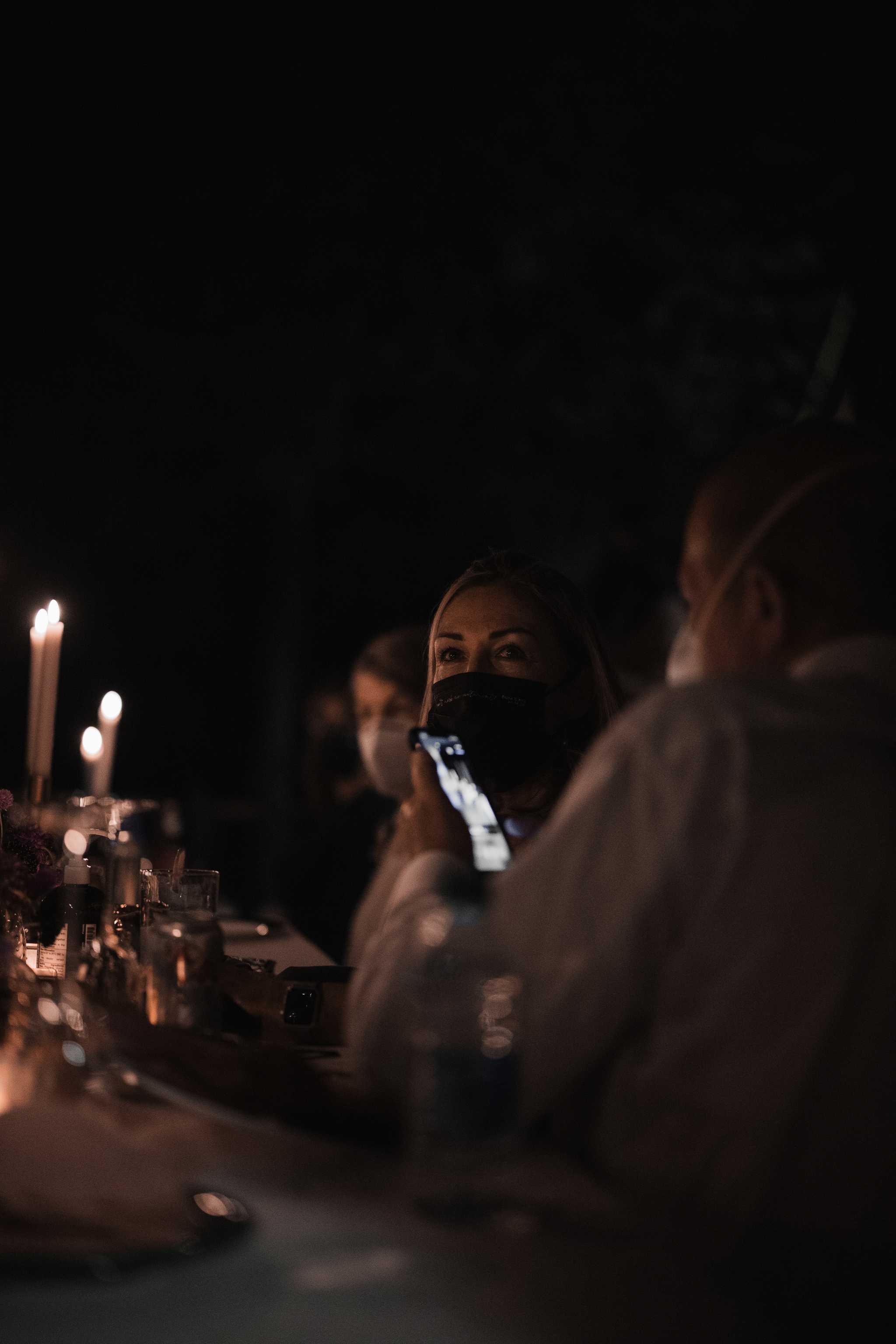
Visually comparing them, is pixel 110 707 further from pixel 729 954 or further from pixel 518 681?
pixel 729 954

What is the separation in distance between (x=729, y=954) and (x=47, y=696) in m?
1.85

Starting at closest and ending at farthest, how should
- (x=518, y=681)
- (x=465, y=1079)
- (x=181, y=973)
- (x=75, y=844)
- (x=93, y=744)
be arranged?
(x=465, y=1079) → (x=181, y=973) → (x=75, y=844) → (x=518, y=681) → (x=93, y=744)

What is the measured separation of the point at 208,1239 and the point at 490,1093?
294mm

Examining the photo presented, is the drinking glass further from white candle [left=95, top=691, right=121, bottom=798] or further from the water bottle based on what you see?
the water bottle

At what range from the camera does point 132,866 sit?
2645 mm

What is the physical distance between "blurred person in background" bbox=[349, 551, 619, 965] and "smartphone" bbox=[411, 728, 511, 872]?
36 centimetres

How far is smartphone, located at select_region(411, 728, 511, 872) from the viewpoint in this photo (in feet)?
6.08

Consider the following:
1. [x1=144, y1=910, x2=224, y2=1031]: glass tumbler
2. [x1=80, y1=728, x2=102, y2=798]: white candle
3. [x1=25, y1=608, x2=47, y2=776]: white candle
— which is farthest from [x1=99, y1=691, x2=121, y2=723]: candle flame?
[x1=144, y1=910, x2=224, y2=1031]: glass tumbler

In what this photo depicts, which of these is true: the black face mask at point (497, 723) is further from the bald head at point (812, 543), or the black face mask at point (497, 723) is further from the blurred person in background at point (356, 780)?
the blurred person in background at point (356, 780)

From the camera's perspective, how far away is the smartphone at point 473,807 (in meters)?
1.85

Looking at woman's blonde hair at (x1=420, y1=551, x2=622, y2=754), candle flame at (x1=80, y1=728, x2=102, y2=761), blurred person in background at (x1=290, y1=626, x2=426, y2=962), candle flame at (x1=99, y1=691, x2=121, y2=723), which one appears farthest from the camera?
blurred person in background at (x1=290, y1=626, x2=426, y2=962)

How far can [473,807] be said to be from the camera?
1884mm

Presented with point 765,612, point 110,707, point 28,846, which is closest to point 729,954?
point 765,612

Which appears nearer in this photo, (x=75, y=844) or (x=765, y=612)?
(x=765, y=612)
